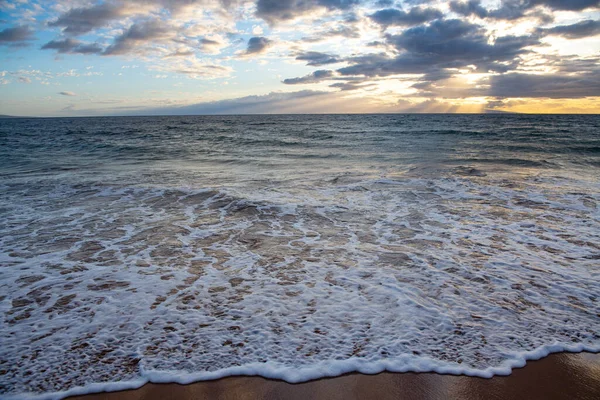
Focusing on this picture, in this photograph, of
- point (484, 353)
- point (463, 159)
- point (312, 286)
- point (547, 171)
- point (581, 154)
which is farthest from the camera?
point (581, 154)

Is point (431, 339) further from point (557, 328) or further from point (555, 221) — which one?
point (555, 221)

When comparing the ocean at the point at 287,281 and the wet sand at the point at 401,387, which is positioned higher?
the ocean at the point at 287,281

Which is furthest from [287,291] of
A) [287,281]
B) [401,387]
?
[401,387]

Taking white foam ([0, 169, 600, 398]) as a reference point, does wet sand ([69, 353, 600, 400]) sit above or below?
below

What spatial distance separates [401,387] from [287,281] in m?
2.13

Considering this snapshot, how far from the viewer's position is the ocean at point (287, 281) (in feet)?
10.5

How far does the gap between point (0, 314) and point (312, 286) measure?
3538 millimetres

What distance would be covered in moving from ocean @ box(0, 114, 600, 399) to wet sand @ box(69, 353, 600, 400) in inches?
4.2

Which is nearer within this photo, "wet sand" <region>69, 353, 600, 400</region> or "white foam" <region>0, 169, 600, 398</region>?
"wet sand" <region>69, 353, 600, 400</region>

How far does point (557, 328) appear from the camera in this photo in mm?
3613

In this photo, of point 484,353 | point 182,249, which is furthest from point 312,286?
point 182,249

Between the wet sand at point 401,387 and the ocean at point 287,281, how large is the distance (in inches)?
4.2

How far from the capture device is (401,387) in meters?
2.89

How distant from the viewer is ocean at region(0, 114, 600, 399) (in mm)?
3209
